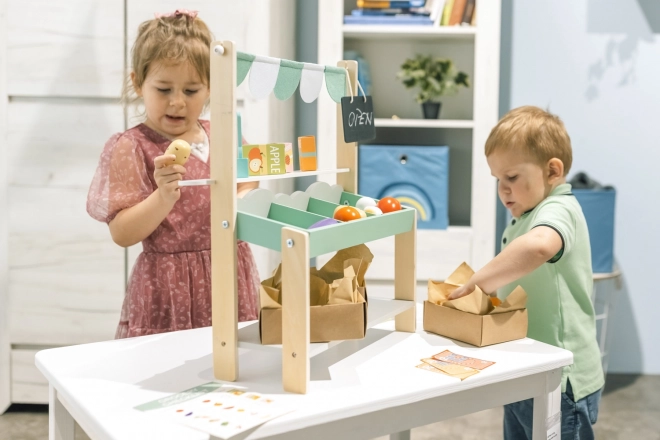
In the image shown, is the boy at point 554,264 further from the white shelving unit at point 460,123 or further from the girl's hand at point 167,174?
the white shelving unit at point 460,123

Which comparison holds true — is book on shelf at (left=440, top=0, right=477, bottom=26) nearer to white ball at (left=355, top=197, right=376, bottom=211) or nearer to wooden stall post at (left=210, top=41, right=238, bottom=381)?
white ball at (left=355, top=197, right=376, bottom=211)

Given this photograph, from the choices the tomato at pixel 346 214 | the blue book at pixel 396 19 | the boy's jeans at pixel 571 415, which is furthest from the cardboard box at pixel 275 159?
the blue book at pixel 396 19

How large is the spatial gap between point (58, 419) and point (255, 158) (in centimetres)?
55

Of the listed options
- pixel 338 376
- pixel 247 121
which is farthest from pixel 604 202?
pixel 338 376

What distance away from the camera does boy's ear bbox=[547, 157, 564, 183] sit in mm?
1558

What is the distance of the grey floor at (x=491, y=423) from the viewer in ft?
8.34

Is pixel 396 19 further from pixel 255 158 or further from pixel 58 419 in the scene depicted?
A: pixel 58 419

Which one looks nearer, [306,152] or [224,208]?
[224,208]

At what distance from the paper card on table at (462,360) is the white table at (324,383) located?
2 centimetres

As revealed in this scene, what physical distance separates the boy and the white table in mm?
143

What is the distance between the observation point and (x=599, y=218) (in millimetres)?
2793

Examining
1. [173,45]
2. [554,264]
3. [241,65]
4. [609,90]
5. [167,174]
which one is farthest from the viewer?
[609,90]

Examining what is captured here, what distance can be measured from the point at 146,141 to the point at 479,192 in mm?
1430

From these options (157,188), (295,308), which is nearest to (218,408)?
(295,308)
